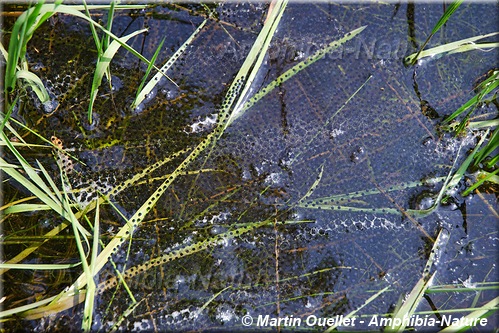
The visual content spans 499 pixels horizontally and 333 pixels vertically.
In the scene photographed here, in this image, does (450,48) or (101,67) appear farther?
(450,48)

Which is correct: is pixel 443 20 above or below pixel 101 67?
above

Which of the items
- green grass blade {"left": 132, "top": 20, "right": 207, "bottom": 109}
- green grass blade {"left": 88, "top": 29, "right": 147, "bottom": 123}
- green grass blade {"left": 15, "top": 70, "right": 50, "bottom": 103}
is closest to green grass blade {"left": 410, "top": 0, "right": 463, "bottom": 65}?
green grass blade {"left": 132, "top": 20, "right": 207, "bottom": 109}

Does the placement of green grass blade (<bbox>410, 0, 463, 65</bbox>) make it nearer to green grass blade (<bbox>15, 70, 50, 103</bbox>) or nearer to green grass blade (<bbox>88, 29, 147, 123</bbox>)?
green grass blade (<bbox>88, 29, 147, 123</bbox>)

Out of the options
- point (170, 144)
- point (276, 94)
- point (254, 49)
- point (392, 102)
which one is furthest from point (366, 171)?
point (170, 144)

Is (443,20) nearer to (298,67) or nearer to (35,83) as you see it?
(298,67)

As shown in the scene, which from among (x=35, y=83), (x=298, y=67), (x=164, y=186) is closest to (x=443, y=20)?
(x=298, y=67)

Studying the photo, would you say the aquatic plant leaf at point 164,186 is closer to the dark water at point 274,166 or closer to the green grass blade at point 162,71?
the dark water at point 274,166

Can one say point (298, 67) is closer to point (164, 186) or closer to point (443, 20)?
point (443, 20)

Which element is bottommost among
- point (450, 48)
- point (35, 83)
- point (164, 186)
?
point (164, 186)
